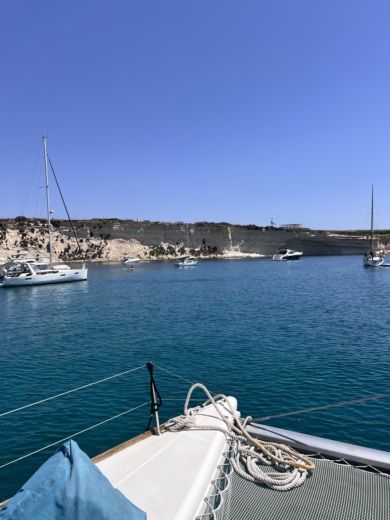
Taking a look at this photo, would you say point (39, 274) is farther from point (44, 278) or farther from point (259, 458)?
point (259, 458)

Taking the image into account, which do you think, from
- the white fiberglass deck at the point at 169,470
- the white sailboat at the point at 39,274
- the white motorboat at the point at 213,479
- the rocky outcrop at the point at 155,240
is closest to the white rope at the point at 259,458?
the white motorboat at the point at 213,479

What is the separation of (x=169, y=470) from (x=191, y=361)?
12298 mm

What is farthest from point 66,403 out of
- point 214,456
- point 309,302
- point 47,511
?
point 309,302

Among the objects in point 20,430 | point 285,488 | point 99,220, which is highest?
point 99,220

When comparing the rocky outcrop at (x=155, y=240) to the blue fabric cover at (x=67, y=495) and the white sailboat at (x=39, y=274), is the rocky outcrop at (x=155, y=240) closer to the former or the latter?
the white sailboat at (x=39, y=274)

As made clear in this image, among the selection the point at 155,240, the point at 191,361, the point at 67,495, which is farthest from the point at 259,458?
the point at 155,240

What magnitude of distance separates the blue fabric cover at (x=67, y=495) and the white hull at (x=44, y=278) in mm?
54678

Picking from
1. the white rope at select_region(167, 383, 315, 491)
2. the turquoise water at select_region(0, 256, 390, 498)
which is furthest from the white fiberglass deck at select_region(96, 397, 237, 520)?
the turquoise water at select_region(0, 256, 390, 498)

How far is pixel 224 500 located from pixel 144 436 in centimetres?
196

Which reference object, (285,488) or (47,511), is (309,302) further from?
(47,511)

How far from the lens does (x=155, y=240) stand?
119 metres

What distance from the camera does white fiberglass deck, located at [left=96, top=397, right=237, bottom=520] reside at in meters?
4.38

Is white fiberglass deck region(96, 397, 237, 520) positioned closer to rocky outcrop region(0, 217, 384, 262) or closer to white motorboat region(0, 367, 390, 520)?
white motorboat region(0, 367, 390, 520)

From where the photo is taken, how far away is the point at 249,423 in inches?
259
